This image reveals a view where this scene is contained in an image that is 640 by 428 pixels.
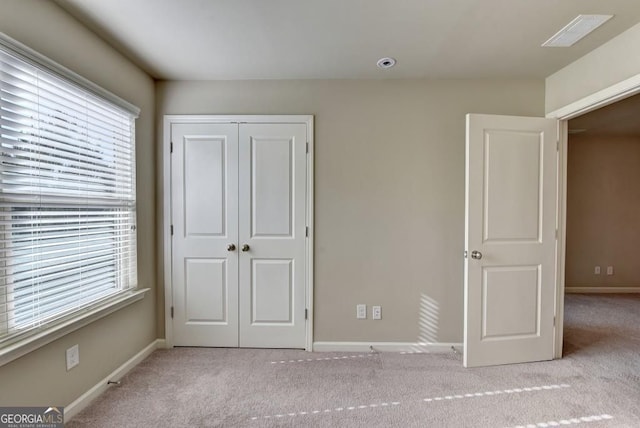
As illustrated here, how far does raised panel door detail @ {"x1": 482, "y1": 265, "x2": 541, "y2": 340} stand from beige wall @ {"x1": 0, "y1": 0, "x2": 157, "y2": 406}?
9.25 feet

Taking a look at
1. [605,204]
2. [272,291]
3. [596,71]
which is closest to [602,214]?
[605,204]

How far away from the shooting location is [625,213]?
4621 mm

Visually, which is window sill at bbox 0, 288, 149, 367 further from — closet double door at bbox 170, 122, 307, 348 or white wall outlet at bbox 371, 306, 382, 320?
white wall outlet at bbox 371, 306, 382, 320

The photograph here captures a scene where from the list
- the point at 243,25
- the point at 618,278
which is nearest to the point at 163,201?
the point at 243,25

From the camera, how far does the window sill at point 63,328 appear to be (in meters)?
1.42

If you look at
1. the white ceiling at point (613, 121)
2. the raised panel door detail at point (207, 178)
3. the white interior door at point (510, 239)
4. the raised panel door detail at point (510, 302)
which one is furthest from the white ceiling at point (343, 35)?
the raised panel door detail at point (510, 302)

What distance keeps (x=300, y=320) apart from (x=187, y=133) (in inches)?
77.0

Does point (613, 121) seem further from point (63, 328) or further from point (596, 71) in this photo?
point (63, 328)

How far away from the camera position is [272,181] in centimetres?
262

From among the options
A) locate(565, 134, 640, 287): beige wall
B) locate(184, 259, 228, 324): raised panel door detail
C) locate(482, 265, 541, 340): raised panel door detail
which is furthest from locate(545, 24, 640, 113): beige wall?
locate(184, 259, 228, 324): raised panel door detail

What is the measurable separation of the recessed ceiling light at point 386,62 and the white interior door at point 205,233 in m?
1.32

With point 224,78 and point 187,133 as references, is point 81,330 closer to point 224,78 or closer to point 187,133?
point 187,133

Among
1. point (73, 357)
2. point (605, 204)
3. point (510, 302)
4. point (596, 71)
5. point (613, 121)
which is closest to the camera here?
point (73, 357)

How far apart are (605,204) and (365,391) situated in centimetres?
507
